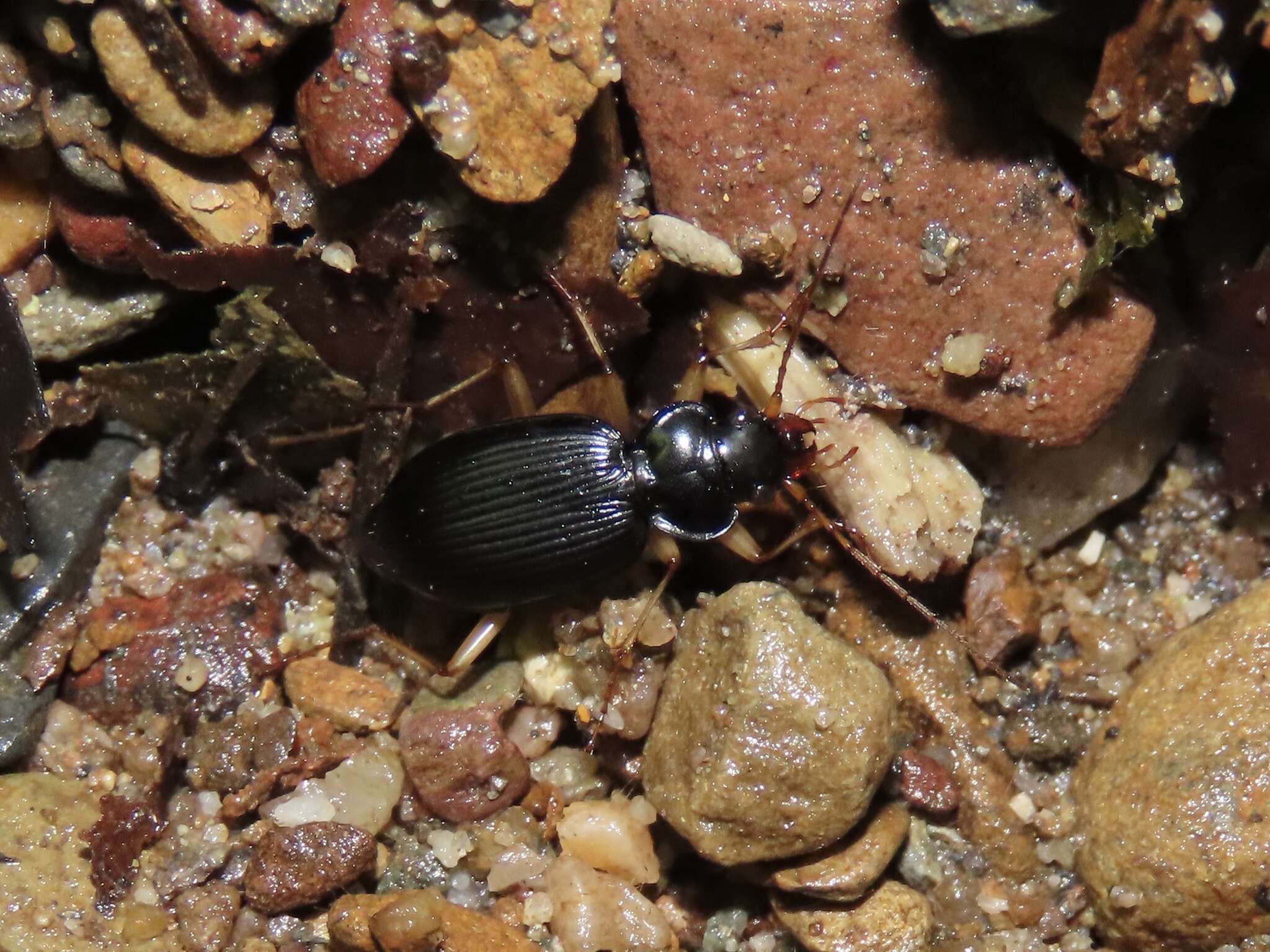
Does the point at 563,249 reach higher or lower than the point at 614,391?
higher

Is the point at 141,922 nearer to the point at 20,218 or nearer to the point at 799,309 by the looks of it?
the point at 20,218

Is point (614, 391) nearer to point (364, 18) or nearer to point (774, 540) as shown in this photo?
point (774, 540)

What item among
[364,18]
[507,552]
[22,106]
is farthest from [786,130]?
[22,106]

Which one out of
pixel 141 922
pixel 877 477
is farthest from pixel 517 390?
pixel 141 922

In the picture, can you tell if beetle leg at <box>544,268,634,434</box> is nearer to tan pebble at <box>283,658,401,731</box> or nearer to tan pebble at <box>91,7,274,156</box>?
tan pebble at <box>91,7,274,156</box>

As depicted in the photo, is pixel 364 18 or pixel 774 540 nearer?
pixel 364 18

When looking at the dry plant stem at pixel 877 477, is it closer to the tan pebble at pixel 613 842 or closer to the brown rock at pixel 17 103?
the tan pebble at pixel 613 842
